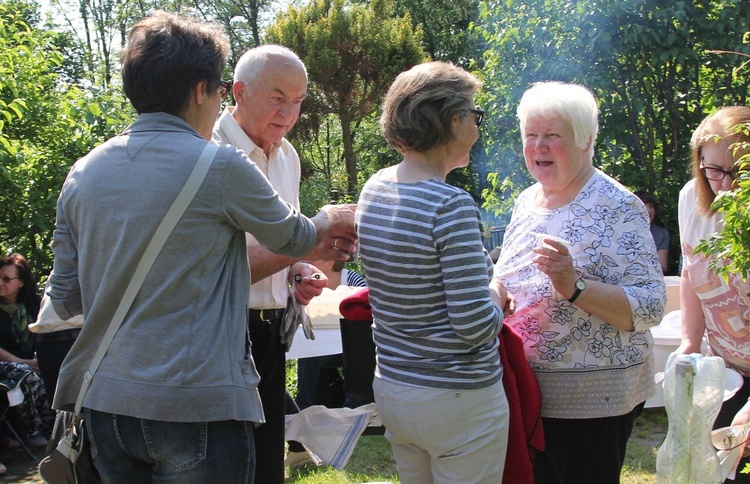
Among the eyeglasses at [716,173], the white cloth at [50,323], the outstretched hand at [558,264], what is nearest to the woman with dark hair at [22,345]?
the white cloth at [50,323]

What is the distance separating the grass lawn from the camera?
470 centimetres

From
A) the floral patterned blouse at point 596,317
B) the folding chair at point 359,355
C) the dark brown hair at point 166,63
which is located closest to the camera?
the dark brown hair at point 166,63

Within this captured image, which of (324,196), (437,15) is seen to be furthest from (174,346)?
(437,15)

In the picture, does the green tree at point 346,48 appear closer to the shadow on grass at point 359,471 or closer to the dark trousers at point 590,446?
the shadow on grass at point 359,471

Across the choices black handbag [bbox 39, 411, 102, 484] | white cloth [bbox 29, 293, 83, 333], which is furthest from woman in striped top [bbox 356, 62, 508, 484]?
white cloth [bbox 29, 293, 83, 333]

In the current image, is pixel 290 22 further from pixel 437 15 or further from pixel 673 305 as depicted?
pixel 673 305

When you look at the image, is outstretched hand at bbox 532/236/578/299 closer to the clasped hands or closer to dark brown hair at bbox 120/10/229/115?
the clasped hands

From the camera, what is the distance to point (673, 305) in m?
5.96

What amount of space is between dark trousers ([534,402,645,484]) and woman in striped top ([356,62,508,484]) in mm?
401

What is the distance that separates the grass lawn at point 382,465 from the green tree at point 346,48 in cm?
1066

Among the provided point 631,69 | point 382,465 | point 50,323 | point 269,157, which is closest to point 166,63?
point 269,157

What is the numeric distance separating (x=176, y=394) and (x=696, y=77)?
6.94 metres

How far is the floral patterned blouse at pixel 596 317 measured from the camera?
2541 mm

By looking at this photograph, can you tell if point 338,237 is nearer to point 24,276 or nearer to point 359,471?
point 359,471
